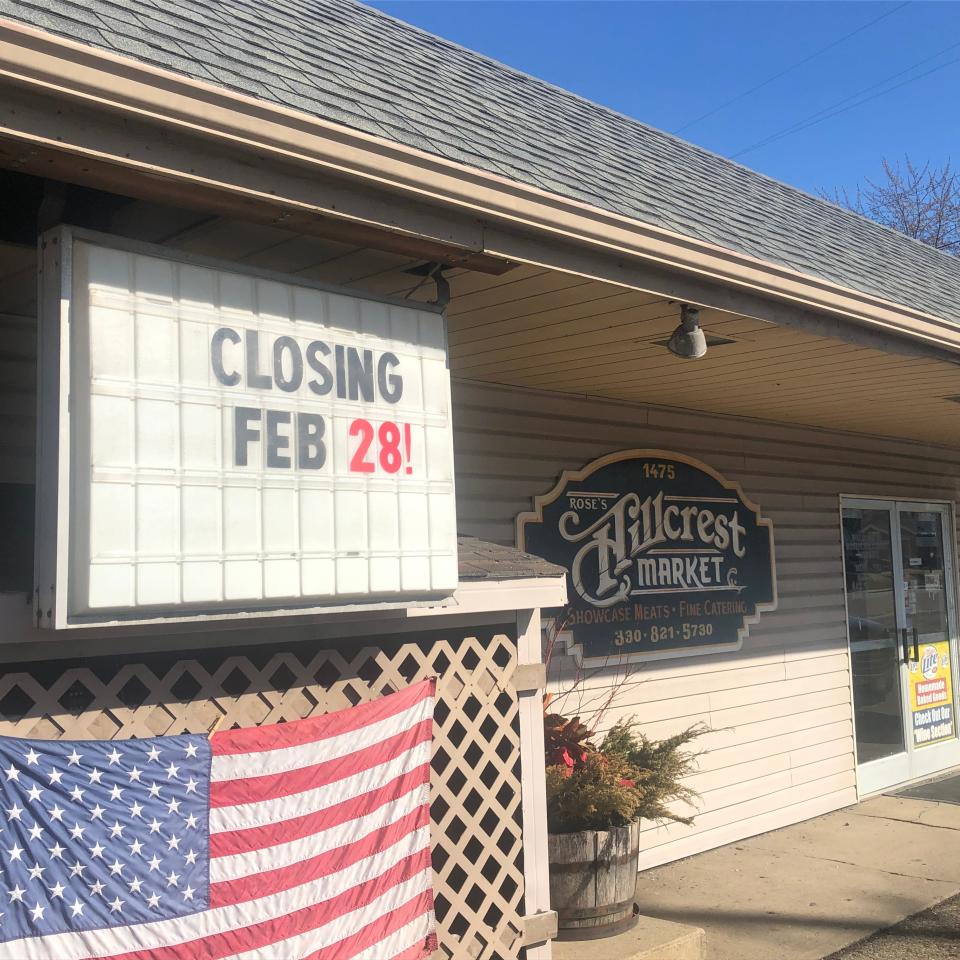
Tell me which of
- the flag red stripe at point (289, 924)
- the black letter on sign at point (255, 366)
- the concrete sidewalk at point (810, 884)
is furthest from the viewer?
the concrete sidewalk at point (810, 884)

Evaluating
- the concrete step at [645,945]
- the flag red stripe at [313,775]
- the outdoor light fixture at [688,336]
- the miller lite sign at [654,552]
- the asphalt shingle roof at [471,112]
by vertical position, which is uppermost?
the asphalt shingle roof at [471,112]

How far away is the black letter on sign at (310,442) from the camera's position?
3.68 metres

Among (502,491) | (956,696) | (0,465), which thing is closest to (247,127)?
(0,465)

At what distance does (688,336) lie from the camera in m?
5.02

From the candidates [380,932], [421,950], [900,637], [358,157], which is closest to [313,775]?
[380,932]

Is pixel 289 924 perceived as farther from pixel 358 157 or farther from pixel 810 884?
pixel 810 884

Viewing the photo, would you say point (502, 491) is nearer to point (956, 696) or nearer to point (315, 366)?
point (315, 366)

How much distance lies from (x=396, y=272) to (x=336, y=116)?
0.85 m

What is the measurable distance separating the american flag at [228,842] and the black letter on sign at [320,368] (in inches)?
44.6

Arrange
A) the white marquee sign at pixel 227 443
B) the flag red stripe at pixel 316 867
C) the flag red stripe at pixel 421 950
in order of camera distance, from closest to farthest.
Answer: the white marquee sign at pixel 227 443, the flag red stripe at pixel 316 867, the flag red stripe at pixel 421 950

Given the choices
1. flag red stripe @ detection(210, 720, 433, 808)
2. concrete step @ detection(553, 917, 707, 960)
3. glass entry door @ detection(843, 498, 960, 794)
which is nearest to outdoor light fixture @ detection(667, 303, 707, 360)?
flag red stripe @ detection(210, 720, 433, 808)

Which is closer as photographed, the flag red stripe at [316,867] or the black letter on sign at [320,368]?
the flag red stripe at [316,867]

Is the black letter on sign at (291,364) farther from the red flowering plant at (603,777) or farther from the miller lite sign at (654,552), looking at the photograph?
the miller lite sign at (654,552)

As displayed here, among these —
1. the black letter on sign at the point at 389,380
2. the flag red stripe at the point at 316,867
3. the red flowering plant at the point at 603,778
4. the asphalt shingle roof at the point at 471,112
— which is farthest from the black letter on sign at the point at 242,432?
the red flowering plant at the point at 603,778
